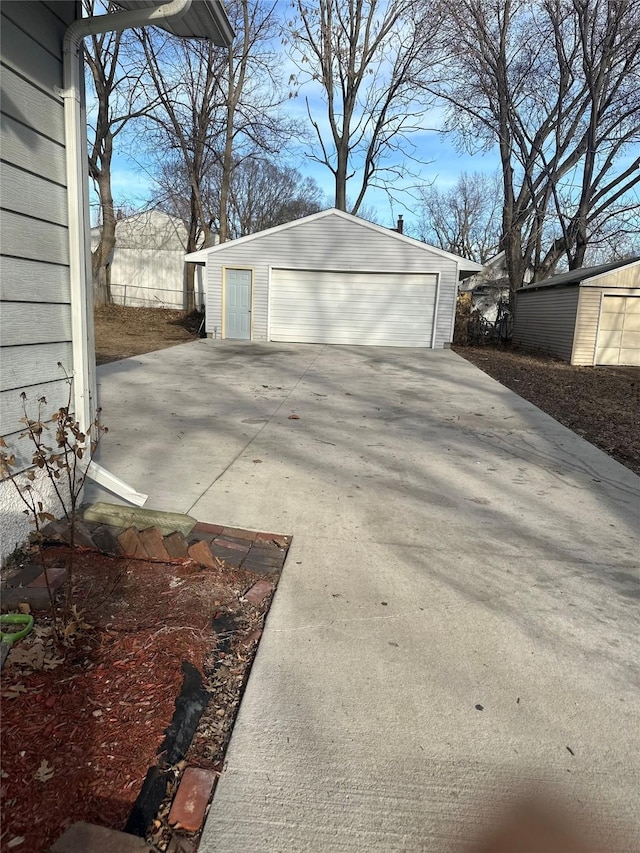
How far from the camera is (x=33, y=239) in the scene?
2594 millimetres

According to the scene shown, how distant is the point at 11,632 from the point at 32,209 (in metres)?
1.92

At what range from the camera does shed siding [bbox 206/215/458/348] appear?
14.9 meters

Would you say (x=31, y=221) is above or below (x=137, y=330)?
above

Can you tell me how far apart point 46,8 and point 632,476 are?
5326mm

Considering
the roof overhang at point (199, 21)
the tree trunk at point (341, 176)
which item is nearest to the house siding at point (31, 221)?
the roof overhang at point (199, 21)

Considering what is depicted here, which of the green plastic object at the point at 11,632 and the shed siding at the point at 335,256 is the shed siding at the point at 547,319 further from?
the green plastic object at the point at 11,632

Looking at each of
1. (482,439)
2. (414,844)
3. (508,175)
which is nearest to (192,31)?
(414,844)

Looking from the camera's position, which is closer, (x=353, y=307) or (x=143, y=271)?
(x=353, y=307)

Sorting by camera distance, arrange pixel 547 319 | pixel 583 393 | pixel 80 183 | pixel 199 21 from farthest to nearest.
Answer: pixel 547 319
pixel 583 393
pixel 199 21
pixel 80 183

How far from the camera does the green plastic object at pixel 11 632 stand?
189cm

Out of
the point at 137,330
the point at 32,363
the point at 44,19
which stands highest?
the point at 44,19

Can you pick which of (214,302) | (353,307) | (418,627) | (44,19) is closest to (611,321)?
(353,307)

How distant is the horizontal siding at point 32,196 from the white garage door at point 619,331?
14.2 m

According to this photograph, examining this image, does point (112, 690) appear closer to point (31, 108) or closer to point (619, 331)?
point (31, 108)
